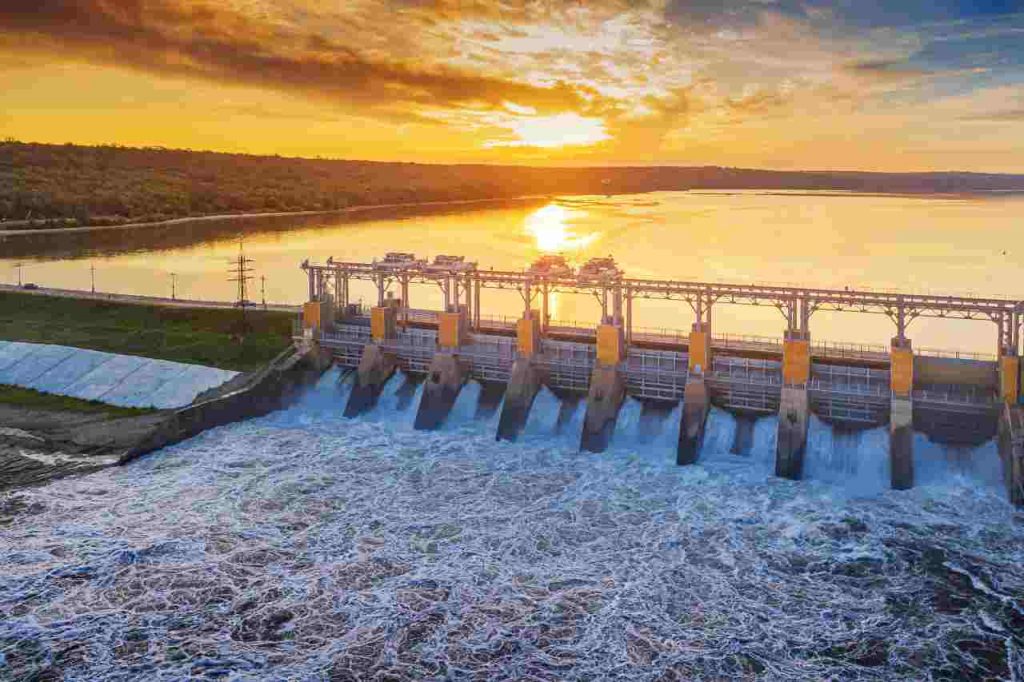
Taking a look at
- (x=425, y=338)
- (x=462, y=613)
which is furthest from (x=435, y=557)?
(x=425, y=338)

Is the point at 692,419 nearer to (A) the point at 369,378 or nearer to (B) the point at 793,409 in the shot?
(B) the point at 793,409

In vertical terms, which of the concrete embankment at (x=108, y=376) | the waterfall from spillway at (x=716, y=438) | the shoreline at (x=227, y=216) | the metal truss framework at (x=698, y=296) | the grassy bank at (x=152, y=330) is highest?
the shoreline at (x=227, y=216)

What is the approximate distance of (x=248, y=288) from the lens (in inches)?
2372

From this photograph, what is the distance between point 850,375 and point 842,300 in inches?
104

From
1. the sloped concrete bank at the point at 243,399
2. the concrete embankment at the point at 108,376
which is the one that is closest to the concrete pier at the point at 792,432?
the sloped concrete bank at the point at 243,399

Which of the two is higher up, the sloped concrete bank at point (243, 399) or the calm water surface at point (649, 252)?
the calm water surface at point (649, 252)

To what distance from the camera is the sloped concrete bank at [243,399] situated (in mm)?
30234

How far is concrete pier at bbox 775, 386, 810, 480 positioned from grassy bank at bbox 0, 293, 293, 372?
21.3 meters

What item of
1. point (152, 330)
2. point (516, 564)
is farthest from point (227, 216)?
point (516, 564)

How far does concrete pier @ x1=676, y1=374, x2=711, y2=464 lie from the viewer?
2872 centimetres

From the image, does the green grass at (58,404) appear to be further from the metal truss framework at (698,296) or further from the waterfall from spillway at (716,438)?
the metal truss framework at (698,296)

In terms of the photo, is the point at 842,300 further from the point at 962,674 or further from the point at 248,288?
the point at 248,288

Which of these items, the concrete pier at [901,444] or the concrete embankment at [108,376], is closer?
the concrete pier at [901,444]

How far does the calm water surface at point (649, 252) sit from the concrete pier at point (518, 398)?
1496 cm
